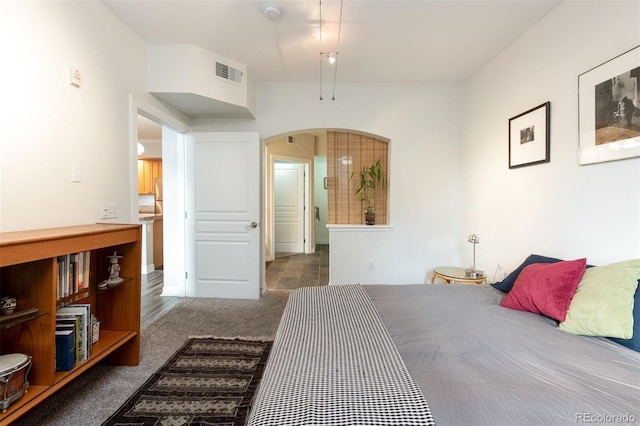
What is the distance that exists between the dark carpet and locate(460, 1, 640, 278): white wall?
93.7 inches

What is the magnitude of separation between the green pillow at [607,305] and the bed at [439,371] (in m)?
0.05

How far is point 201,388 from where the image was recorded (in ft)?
5.48

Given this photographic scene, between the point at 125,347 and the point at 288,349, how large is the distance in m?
1.56

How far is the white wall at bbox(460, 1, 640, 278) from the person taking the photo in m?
1.57

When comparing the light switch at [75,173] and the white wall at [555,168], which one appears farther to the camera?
the light switch at [75,173]

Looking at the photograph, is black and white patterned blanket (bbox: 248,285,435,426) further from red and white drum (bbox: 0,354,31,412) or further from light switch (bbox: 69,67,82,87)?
light switch (bbox: 69,67,82,87)

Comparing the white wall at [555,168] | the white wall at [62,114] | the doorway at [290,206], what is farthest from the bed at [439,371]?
the doorway at [290,206]

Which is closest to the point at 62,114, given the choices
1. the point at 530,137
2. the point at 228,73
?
the point at 228,73

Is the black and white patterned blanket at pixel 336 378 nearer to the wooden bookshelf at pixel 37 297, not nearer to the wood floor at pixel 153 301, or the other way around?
the wooden bookshelf at pixel 37 297

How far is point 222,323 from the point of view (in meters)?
2.61

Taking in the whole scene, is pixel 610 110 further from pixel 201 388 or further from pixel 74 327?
pixel 74 327

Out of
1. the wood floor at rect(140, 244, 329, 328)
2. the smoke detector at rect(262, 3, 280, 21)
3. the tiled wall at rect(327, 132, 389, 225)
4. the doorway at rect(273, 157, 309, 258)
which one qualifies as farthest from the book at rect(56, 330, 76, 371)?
the doorway at rect(273, 157, 309, 258)

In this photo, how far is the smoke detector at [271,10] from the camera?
1.97 metres

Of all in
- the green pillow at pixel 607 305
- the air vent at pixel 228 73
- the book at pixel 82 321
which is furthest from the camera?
the air vent at pixel 228 73
